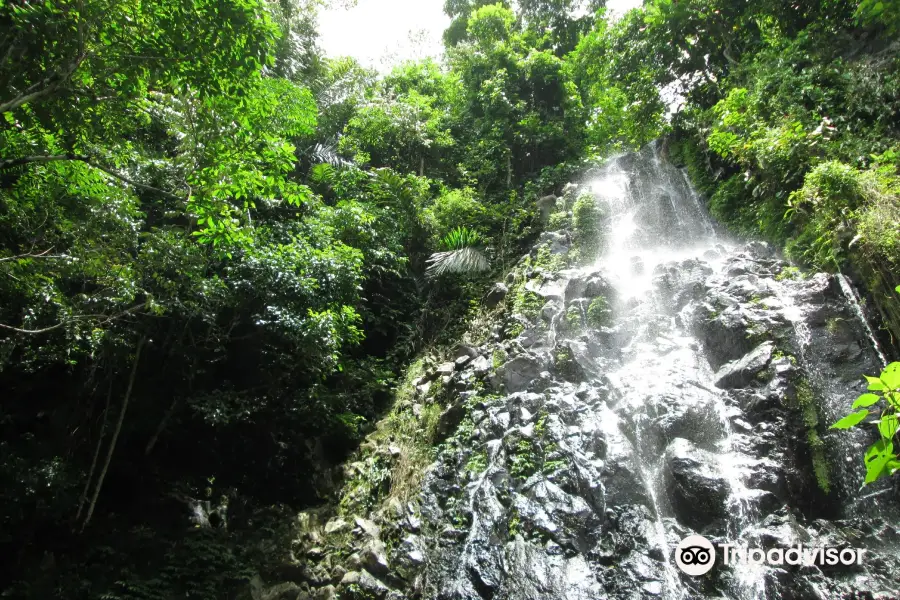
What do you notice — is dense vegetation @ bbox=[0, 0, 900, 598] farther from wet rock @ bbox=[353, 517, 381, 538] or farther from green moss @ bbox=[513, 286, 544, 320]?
green moss @ bbox=[513, 286, 544, 320]

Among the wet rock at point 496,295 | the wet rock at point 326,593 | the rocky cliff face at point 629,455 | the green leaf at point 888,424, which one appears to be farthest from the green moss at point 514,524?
the wet rock at point 496,295

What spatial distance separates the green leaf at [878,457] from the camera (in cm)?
163

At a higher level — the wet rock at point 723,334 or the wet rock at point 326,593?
the wet rock at point 723,334

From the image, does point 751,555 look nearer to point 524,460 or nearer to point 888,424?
point 524,460

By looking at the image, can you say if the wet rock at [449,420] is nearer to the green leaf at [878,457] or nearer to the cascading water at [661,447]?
the cascading water at [661,447]

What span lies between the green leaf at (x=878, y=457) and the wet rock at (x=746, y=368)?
14.7ft

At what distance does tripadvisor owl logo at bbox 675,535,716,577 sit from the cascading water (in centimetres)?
9

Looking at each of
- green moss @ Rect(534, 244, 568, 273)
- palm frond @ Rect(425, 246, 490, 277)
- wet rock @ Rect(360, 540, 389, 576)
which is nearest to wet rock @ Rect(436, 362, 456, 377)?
palm frond @ Rect(425, 246, 490, 277)

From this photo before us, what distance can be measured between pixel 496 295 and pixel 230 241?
17.5ft

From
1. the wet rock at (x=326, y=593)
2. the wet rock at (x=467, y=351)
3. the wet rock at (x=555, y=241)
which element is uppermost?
the wet rock at (x=555, y=241)

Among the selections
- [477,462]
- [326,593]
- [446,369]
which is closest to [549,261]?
[446,369]

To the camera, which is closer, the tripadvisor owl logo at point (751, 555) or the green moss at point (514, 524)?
the tripadvisor owl logo at point (751, 555)

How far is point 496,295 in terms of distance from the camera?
30.9 feet

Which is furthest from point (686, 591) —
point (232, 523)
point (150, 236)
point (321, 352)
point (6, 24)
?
point (6, 24)
